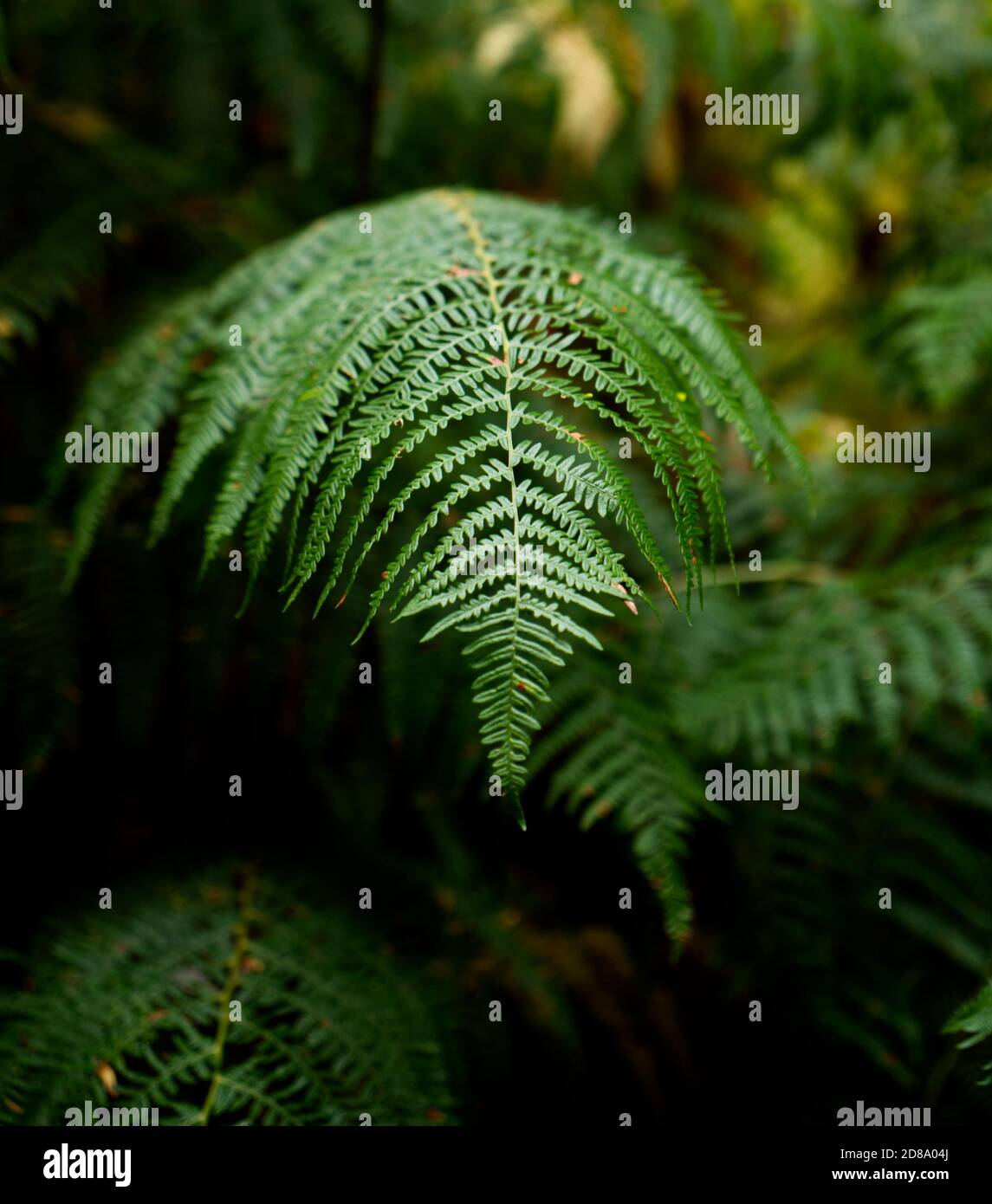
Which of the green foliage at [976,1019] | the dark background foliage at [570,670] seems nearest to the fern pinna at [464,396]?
the dark background foliage at [570,670]

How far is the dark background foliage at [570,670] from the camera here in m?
1.45

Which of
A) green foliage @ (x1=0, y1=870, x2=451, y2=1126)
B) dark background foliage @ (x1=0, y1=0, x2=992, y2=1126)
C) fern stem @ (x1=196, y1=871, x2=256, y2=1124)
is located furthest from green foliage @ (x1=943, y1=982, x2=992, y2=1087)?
fern stem @ (x1=196, y1=871, x2=256, y2=1124)

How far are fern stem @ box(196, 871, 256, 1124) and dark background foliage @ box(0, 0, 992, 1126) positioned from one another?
118mm

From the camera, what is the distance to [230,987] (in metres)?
1.26

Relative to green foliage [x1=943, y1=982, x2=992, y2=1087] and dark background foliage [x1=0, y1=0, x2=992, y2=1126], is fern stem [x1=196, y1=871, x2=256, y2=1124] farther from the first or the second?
green foliage [x1=943, y1=982, x2=992, y2=1087]

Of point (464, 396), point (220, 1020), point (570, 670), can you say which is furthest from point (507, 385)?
point (220, 1020)

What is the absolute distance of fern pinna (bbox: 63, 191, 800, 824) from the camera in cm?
73

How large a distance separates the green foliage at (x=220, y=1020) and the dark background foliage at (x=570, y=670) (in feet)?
0.40

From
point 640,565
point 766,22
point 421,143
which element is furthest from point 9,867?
point 766,22

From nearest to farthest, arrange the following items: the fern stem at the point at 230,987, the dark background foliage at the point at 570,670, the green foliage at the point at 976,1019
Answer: the green foliage at the point at 976,1019 < the fern stem at the point at 230,987 < the dark background foliage at the point at 570,670

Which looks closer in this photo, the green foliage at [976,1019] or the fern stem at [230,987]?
the green foliage at [976,1019]

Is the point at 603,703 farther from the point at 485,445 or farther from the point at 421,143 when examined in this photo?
the point at 421,143

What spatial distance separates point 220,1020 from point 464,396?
0.97m

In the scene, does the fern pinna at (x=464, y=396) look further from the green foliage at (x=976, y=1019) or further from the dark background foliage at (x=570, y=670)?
the green foliage at (x=976, y=1019)
